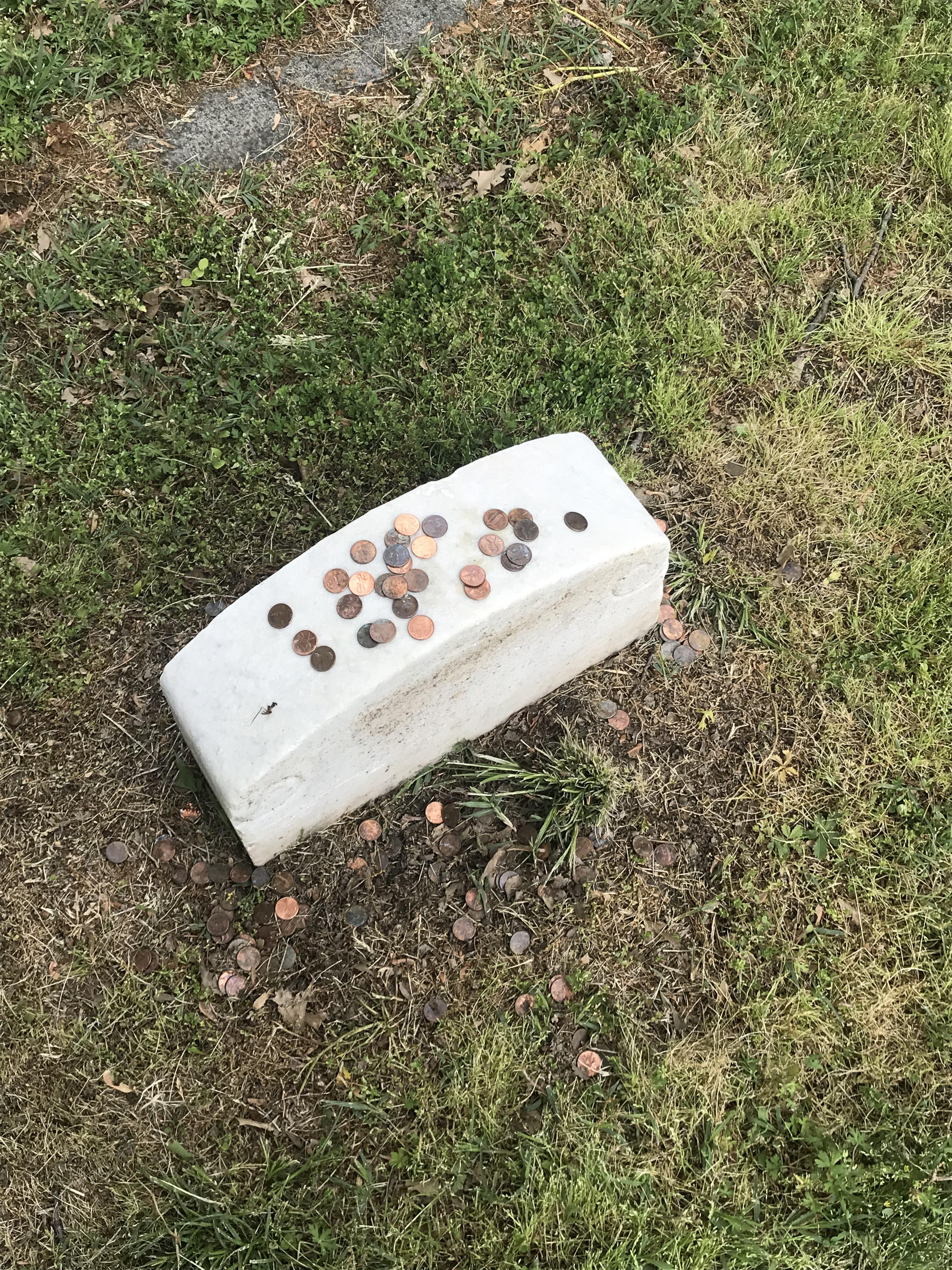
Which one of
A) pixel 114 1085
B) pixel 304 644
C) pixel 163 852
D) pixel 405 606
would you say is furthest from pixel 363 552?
pixel 114 1085

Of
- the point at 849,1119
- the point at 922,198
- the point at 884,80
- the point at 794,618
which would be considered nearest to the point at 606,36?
the point at 884,80

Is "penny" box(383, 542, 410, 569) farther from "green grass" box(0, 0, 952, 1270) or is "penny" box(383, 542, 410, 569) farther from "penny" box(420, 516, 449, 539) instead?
"green grass" box(0, 0, 952, 1270)

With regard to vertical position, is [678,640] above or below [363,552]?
below

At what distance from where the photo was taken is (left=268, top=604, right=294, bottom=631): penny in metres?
2.61

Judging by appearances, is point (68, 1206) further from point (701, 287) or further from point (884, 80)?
point (884, 80)

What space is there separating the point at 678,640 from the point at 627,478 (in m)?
0.68

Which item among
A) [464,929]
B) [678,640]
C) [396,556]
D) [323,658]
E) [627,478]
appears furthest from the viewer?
[627,478]

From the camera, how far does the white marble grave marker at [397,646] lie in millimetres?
2555

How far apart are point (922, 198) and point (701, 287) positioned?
1272 mm

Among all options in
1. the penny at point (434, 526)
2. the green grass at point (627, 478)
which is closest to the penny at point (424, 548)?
the penny at point (434, 526)

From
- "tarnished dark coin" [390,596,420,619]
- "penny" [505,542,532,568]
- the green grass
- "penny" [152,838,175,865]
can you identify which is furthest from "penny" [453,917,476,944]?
"penny" [505,542,532,568]

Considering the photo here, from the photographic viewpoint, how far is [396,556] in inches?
105

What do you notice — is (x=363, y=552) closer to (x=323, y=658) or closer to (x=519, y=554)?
(x=323, y=658)

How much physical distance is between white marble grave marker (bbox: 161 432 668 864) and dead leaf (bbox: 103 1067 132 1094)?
744 mm
